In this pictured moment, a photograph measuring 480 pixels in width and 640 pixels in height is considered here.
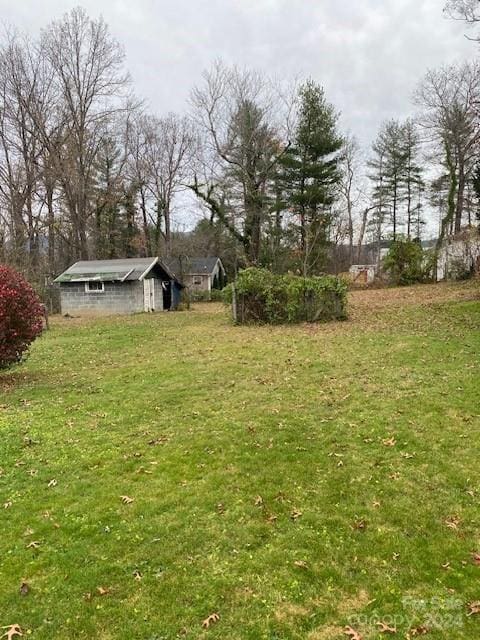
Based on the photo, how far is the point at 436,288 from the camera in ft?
77.8

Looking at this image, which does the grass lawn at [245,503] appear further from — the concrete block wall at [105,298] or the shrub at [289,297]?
the concrete block wall at [105,298]

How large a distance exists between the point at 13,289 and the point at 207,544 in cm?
699

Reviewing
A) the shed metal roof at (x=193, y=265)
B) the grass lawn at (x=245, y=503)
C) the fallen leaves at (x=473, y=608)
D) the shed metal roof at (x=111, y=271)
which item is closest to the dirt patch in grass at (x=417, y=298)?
the grass lawn at (x=245, y=503)

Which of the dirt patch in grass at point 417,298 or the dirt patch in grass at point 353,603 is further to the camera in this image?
the dirt patch in grass at point 417,298

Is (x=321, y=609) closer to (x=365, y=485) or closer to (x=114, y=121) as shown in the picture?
(x=365, y=485)

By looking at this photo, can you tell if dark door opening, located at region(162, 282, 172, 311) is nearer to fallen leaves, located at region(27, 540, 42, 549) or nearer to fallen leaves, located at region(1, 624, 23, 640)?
fallen leaves, located at region(27, 540, 42, 549)

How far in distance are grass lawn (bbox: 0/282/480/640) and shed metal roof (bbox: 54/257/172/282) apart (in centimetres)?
1601

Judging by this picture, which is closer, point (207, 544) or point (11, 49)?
point (207, 544)

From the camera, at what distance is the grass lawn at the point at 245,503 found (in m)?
2.88

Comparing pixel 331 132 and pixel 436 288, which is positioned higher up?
pixel 331 132

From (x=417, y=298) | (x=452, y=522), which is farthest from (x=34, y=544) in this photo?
(x=417, y=298)

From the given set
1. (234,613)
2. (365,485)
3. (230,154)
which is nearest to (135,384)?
(365,485)

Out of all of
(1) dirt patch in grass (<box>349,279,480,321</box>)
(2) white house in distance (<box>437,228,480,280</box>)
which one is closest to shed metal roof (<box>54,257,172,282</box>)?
(1) dirt patch in grass (<box>349,279,480,321</box>)

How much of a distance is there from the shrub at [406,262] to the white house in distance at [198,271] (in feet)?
50.7
